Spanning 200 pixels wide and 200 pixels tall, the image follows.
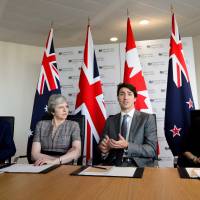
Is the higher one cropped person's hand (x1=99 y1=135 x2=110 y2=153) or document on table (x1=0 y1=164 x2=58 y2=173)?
cropped person's hand (x1=99 y1=135 x2=110 y2=153)

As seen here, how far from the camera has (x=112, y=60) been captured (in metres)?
3.98

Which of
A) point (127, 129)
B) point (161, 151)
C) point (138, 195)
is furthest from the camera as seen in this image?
point (161, 151)

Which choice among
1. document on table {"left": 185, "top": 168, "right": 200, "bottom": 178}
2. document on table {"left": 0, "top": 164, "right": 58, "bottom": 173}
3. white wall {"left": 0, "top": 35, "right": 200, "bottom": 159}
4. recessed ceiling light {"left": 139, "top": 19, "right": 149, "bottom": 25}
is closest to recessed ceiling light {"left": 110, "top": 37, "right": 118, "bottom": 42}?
recessed ceiling light {"left": 139, "top": 19, "right": 149, "bottom": 25}

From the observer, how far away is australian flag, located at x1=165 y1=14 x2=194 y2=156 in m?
2.96

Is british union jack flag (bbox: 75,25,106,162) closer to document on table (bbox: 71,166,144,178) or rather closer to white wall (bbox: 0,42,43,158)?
document on table (bbox: 71,166,144,178)

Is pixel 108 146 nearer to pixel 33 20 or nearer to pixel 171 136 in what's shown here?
pixel 171 136

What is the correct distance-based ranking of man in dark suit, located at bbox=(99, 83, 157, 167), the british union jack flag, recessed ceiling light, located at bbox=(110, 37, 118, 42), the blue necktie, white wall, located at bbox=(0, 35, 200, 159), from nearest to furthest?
man in dark suit, located at bbox=(99, 83, 157, 167) < the blue necktie < the british union jack flag < recessed ceiling light, located at bbox=(110, 37, 118, 42) < white wall, located at bbox=(0, 35, 200, 159)

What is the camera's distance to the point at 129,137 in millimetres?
2330

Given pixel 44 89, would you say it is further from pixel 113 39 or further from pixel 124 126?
pixel 113 39

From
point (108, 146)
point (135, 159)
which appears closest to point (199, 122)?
point (135, 159)

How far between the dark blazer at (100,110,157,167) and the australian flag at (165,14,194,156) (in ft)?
2.27

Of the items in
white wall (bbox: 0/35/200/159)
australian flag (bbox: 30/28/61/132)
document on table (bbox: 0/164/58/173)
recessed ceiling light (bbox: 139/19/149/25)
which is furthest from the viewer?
white wall (bbox: 0/35/200/159)

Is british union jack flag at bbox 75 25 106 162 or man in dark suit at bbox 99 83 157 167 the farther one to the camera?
british union jack flag at bbox 75 25 106 162

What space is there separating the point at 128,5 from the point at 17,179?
2734 mm
